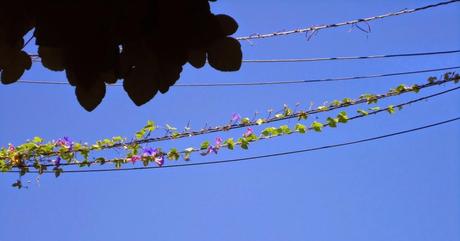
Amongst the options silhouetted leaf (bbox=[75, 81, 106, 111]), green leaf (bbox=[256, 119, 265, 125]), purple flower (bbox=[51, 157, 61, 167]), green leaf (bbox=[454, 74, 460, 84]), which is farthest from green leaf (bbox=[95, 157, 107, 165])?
→ silhouetted leaf (bbox=[75, 81, 106, 111])

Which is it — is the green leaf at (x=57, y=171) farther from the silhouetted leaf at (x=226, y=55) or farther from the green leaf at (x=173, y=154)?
the silhouetted leaf at (x=226, y=55)

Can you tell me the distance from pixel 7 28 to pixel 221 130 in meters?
2.88

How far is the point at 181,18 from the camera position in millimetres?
724

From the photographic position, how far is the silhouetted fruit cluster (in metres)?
0.69

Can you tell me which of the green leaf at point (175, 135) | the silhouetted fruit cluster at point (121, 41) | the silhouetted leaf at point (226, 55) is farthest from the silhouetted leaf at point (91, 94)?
the green leaf at point (175, 135)

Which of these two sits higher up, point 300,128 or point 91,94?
point 300,128

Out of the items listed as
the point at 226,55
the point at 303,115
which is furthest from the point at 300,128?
the point at 226,55

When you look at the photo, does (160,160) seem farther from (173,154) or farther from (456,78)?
(456,78)

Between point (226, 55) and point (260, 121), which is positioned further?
point (260, 121)

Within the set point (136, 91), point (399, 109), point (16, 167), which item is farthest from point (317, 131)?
point (136, 91)

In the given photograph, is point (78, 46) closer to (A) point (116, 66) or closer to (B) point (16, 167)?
(A) point (116, 66)

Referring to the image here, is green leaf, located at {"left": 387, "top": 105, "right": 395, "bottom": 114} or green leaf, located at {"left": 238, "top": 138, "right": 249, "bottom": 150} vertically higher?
green leaf, located at {"left": 387, "top": 105, "right": 395, "bottom": 114}

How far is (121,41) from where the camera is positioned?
725 mm

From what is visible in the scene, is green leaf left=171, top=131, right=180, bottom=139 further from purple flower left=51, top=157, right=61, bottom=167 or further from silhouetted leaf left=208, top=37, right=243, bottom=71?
silhouetted leaf left=208, top=37, right=243, bottom=71
